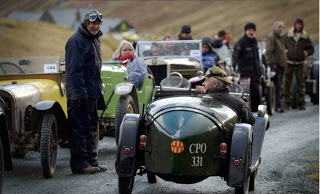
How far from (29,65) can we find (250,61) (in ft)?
24.0

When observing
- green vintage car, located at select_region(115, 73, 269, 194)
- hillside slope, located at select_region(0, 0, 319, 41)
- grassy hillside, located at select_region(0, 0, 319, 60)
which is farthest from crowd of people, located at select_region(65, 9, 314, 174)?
hillside slope, located at select_region(0, 0, 319, 41)

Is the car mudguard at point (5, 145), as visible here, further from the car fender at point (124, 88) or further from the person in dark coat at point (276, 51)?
the person in dark coat at point (276, 51)

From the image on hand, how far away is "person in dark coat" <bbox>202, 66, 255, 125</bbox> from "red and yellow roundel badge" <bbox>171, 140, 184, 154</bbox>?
1.01 m

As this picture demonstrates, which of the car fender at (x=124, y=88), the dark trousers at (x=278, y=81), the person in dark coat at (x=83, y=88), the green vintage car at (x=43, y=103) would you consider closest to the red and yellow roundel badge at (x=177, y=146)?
the green vintage car at (x=43, y=103)

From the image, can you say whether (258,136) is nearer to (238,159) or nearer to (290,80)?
(238,159)

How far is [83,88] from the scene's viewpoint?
974 cm

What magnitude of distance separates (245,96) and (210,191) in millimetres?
1351

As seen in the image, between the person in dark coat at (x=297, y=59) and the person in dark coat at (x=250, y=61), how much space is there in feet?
9.21

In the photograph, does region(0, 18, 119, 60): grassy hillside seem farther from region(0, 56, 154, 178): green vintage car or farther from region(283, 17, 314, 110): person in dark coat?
region(0, 56, 154, 178): green vintage car

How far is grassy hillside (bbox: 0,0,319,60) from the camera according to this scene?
6240cm

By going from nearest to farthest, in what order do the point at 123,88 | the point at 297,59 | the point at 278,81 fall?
1. the point at 123,88
2. the point at 278,81
3. the point at 297,59

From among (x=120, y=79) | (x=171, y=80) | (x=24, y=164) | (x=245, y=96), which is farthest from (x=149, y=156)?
(x=120, y=79)

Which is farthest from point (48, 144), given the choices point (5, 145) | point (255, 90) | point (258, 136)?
point (255, 90)

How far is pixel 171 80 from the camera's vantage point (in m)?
10.6
